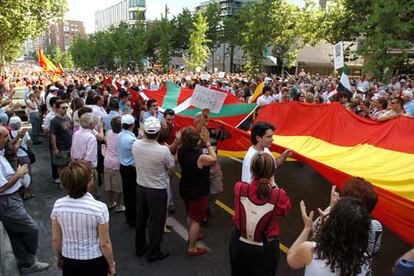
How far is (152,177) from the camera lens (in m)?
4.79

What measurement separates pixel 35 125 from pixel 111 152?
7203 mm

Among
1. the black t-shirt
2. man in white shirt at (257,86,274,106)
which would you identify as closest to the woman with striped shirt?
the black t-shirt

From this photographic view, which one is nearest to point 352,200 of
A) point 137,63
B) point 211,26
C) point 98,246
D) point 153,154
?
point 98,246

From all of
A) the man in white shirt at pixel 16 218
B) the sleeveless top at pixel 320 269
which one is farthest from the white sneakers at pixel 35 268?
the sleeveless top at pixel 320 269

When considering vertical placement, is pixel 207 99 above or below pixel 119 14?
below

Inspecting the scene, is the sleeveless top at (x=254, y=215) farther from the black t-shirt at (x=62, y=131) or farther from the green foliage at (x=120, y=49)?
the green foliage at (x=120, y=49)

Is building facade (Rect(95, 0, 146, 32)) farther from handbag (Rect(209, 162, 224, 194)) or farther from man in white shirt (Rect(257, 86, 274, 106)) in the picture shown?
handbag (Rect(209, 162, 224, 194))

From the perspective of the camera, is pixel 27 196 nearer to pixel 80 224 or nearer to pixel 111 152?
pixel 111 152

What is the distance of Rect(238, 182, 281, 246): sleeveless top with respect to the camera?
3.27 metres

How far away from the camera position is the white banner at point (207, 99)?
7.61 metres

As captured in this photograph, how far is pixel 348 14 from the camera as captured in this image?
30.3 m

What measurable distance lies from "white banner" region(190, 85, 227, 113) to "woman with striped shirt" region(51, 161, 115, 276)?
4620 millimetres

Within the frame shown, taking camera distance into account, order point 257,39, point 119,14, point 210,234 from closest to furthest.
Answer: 1. point 210,234
2. point 257,39
3. point 119,14

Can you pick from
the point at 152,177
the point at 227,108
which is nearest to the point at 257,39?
the point at 227,108
